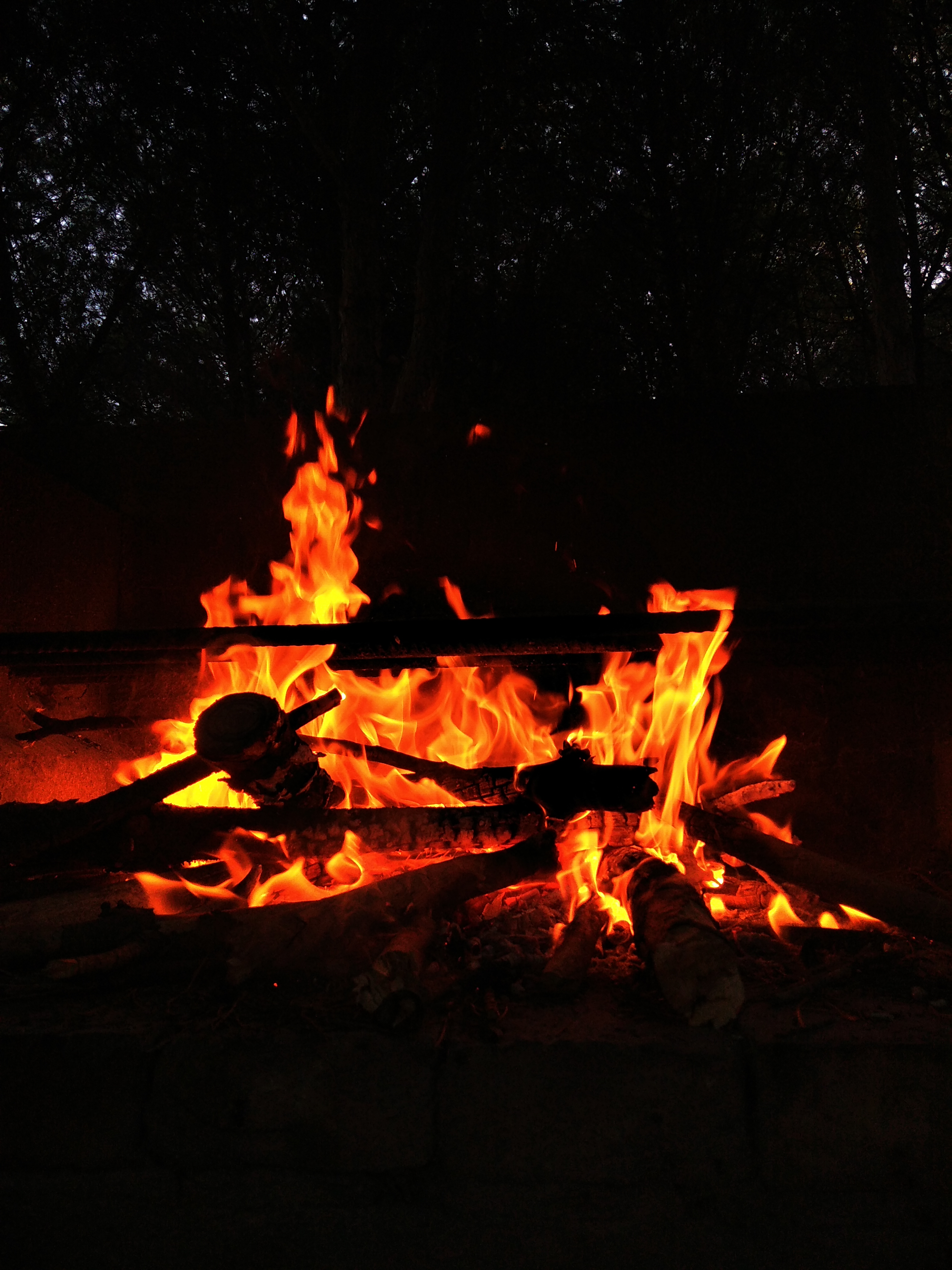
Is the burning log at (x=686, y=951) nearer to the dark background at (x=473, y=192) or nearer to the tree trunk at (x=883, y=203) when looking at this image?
the dark background at (x=473, y=192)

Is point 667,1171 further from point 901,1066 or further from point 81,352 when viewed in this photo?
point 81,352

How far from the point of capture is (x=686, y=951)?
189cm

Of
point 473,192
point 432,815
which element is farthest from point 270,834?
point 473,192

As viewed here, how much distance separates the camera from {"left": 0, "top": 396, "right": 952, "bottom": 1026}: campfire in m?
2.09

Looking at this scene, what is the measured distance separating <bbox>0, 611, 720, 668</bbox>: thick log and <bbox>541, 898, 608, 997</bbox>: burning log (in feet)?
3.17

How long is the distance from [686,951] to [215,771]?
1751 millimetres

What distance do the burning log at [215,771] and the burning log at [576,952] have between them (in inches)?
42.5

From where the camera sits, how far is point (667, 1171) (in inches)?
64.8

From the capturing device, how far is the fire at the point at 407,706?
109 inches

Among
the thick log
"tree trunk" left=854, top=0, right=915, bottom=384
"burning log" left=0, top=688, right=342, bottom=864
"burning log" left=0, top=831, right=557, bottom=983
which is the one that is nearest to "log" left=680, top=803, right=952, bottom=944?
the thick log

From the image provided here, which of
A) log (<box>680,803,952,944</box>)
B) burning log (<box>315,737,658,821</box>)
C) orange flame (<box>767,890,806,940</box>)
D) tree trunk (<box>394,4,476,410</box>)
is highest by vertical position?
tree trunk (<box>394,4,476,410</box>)

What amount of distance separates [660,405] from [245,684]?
2.37m

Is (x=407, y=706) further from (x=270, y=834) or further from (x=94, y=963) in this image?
(x=94, y=963)

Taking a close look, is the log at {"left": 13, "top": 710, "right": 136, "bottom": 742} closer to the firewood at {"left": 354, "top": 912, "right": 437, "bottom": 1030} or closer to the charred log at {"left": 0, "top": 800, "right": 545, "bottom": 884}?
the charred log at {"left": 0, "top": 800, "right": 545, "bottom": 884}
